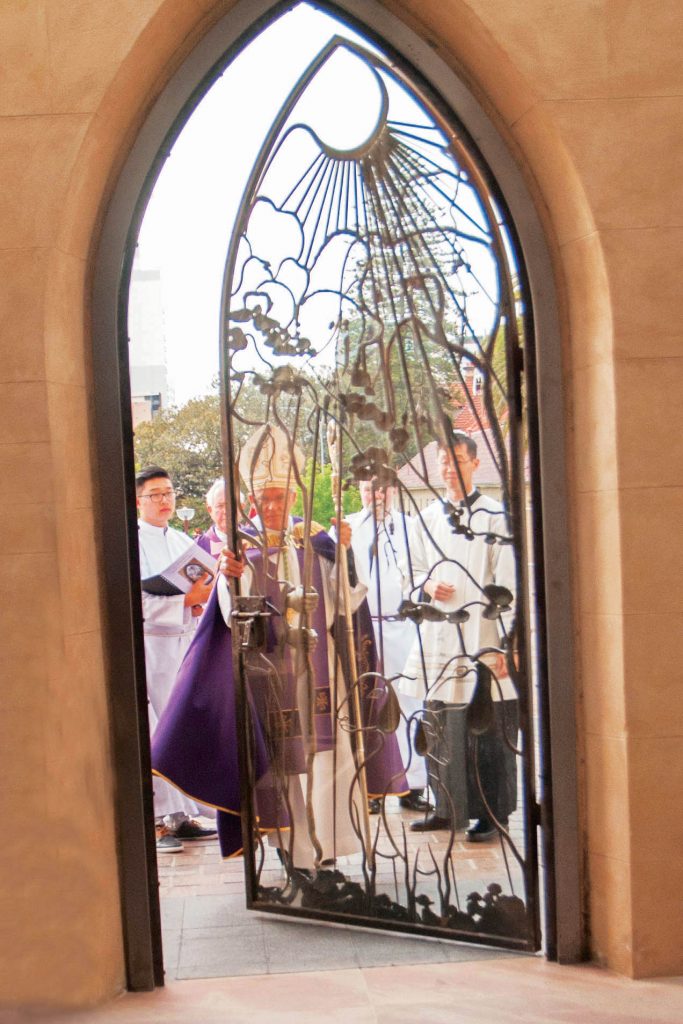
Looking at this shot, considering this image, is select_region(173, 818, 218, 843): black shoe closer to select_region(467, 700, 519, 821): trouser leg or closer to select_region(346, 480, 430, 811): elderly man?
select_region(346, 480, 430, 811): elderly man

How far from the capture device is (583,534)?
2.87m

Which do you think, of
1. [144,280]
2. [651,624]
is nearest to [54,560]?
[651,624]

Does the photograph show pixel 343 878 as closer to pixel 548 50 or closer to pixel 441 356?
pixel 441 356

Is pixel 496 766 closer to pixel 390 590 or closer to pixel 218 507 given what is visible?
pixel 390 590

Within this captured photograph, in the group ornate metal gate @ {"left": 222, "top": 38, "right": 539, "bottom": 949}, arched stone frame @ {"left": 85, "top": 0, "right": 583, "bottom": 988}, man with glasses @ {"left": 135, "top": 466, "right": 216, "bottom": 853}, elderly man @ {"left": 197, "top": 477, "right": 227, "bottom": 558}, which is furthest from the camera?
elderly man @ {"left": 197, "top": 477, "right": 227, "bottom": 558}

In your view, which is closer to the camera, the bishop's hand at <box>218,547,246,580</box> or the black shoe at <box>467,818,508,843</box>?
the black shoe at <box>467,818,508,843</box>

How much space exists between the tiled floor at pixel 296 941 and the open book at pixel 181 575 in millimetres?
1593

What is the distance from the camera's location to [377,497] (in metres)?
3.17

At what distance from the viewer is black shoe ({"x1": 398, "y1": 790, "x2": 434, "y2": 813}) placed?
316 cm

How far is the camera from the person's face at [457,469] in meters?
3.08

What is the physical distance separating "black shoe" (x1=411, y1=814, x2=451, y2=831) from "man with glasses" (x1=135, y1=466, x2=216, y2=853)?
5.28 feet

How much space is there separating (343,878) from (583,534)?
4.27 ft

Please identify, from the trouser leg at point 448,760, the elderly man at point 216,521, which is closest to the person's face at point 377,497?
the trouser leg at point 448,760

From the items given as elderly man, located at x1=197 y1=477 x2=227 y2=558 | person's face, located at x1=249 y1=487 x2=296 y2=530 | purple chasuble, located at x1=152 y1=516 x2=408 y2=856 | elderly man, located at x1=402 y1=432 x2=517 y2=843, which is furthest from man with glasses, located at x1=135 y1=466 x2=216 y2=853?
elderly man, located at x1=402 y1=432 x2=517 y2=843
